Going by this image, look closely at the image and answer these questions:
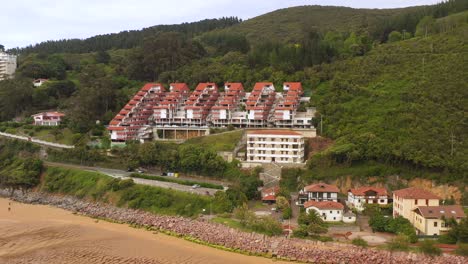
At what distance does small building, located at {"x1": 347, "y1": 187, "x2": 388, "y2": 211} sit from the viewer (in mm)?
29594

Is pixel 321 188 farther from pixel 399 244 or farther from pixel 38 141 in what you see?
pixel 38 141

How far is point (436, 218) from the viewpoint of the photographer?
24125mm

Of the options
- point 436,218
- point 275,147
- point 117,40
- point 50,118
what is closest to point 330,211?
point 436,218

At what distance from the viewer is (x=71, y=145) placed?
45.4m

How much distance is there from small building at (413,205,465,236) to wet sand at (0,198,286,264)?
28.9 ft

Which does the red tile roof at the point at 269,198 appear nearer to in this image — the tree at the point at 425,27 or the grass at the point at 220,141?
the grass at the point at 220,141

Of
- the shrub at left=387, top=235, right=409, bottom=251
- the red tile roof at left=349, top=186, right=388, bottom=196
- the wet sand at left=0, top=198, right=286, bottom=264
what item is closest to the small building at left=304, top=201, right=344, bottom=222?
the red tile roof at left=349, top=186, right=388, bottom=196

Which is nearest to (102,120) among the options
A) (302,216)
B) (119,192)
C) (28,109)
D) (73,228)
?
(28,109)

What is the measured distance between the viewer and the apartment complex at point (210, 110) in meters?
44.5

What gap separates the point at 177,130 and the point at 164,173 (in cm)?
869

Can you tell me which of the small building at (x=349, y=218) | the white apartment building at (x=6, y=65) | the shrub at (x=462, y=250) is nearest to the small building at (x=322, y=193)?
the small building at (x=349, y=218)

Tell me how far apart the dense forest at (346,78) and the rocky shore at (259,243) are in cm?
1160

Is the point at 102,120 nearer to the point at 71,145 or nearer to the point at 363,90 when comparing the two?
the point at 71,145

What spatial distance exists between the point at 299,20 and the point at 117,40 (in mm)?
42272
